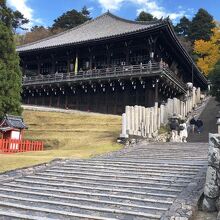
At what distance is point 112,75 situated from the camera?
3347 cm

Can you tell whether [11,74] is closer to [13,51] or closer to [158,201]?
[13,51]

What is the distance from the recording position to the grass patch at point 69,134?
1785 cm

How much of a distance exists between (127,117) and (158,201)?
12267 mm

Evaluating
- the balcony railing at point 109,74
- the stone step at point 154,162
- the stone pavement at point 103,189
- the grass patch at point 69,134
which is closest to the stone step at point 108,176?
the stone pavement at point 103,189

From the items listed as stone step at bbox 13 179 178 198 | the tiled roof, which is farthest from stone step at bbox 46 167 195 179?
the tiled roof

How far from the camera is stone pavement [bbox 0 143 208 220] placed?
8906 mm

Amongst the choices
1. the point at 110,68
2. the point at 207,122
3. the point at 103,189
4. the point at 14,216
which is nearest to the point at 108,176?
the point at 103,189

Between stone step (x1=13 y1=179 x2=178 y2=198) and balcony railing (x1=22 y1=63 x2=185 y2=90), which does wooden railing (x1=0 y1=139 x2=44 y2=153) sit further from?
balcony railing (x1=22 y1=63 x2=185 y2=90)

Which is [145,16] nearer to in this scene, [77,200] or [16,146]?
[16,146]

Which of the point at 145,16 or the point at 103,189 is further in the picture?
the point at 145,16

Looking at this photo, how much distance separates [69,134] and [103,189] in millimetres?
15576

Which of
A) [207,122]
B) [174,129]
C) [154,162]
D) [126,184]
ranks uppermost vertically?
[207,122]

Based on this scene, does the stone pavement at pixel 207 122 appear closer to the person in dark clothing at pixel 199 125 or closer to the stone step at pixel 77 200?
the person in dark clothing at pixel 199 125

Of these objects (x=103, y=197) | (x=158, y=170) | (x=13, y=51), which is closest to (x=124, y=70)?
(x=13, y=51)
